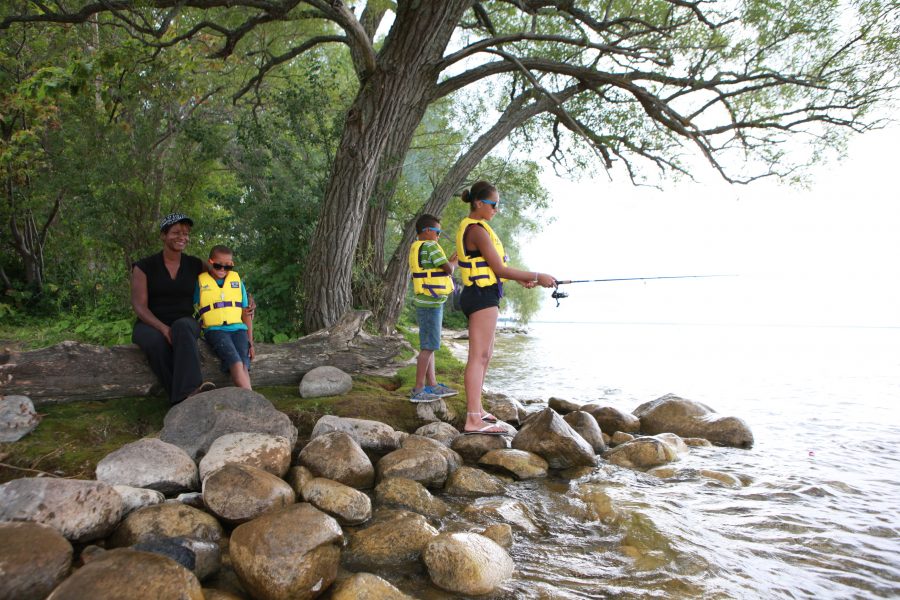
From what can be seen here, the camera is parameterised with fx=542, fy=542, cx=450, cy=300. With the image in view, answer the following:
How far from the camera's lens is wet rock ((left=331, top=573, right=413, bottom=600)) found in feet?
8.37

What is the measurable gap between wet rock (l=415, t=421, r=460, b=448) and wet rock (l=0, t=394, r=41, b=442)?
10.1 feet

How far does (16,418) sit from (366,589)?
3.36 m

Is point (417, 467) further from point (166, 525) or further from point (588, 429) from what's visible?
point (588, 429)

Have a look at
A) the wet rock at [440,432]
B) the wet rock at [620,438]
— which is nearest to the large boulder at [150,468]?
the wet rock at [440,432]

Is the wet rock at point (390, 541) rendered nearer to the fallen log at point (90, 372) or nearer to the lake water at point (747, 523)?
the lake water at point (747, 523)

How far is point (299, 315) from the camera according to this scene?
24.1 feet

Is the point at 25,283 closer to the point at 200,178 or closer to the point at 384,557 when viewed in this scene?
the point at 200,178

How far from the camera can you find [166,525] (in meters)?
2.99

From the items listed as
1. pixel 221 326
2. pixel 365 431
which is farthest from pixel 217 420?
pixel 365 431

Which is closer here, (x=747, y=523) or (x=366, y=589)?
(x=366, y=589)

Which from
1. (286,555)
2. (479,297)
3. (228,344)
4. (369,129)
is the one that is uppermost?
(369,129)

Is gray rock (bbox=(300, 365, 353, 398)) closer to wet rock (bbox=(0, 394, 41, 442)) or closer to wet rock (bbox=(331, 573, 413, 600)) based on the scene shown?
wet rock (bbox=(0, 394, 41, 442))

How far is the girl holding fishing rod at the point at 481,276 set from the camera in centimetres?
461

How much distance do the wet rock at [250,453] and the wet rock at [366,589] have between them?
1377 mm
